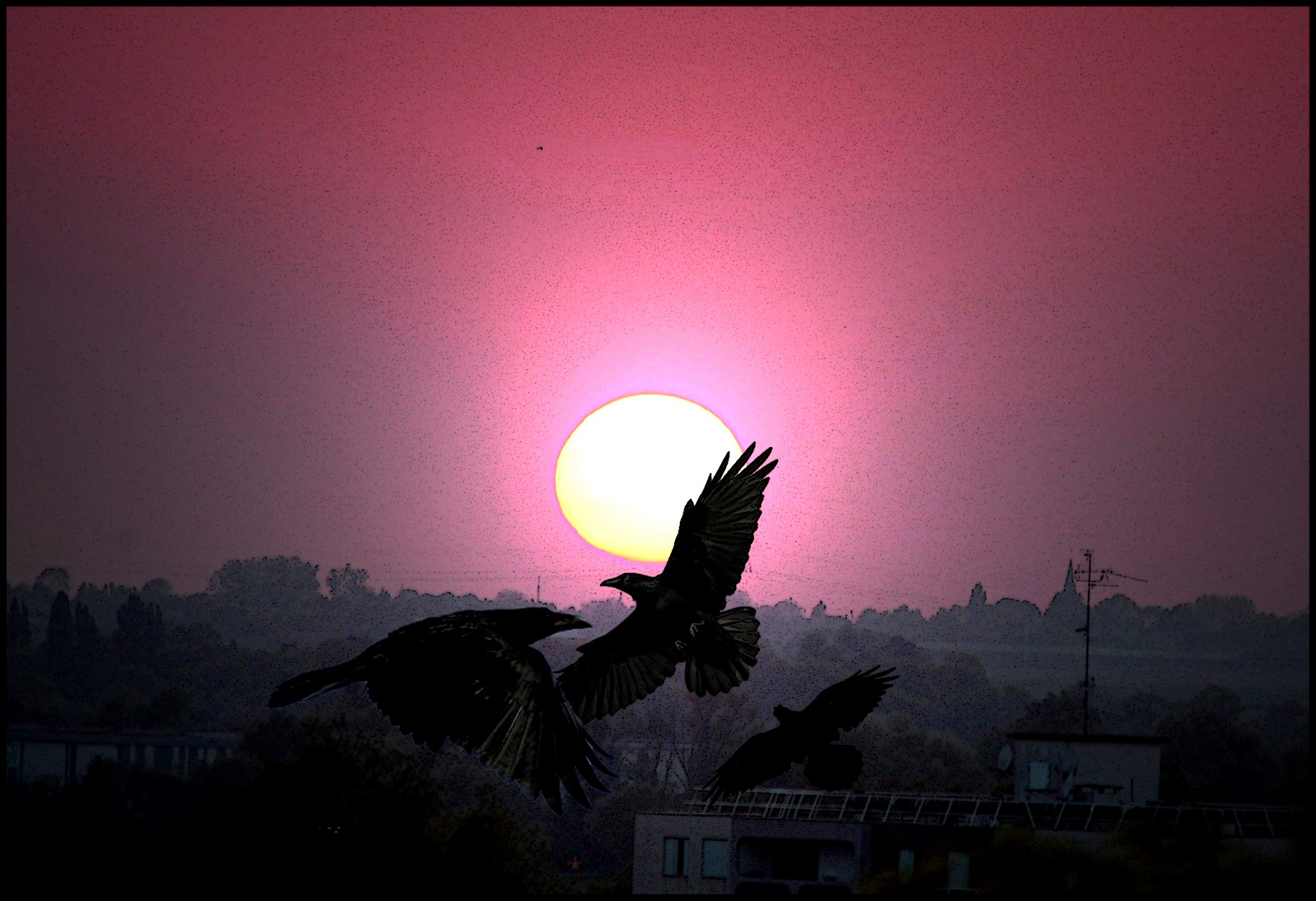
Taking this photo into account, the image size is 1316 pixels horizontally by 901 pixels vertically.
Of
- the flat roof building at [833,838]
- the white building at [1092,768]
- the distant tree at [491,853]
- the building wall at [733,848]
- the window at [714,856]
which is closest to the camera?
the flat roof building at [833,838]

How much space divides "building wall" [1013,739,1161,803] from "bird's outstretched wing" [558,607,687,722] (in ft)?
84.2

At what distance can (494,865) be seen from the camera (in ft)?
135

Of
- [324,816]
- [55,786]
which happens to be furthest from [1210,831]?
[55,786]

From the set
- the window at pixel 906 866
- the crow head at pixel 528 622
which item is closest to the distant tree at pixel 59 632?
the window at pixel 906 866

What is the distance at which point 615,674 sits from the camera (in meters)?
11.4

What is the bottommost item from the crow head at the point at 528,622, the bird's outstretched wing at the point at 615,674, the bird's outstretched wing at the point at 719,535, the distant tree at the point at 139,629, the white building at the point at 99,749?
the white building at the point at 99,749

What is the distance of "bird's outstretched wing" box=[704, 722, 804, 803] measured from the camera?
31.6 feet

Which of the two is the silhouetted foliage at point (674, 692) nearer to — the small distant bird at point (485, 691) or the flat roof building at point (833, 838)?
the flat roof building at point (833, 838)

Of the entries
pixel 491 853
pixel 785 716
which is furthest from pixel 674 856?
pixel 785 716

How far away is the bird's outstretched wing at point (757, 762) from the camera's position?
31.6 feet

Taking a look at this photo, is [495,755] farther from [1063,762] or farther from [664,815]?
[1063,762]

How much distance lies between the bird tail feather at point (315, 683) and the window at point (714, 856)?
86.3ft

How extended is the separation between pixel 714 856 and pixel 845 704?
24728mm

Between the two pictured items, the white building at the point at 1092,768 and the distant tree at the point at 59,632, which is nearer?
the white building at the point at 1092,768
